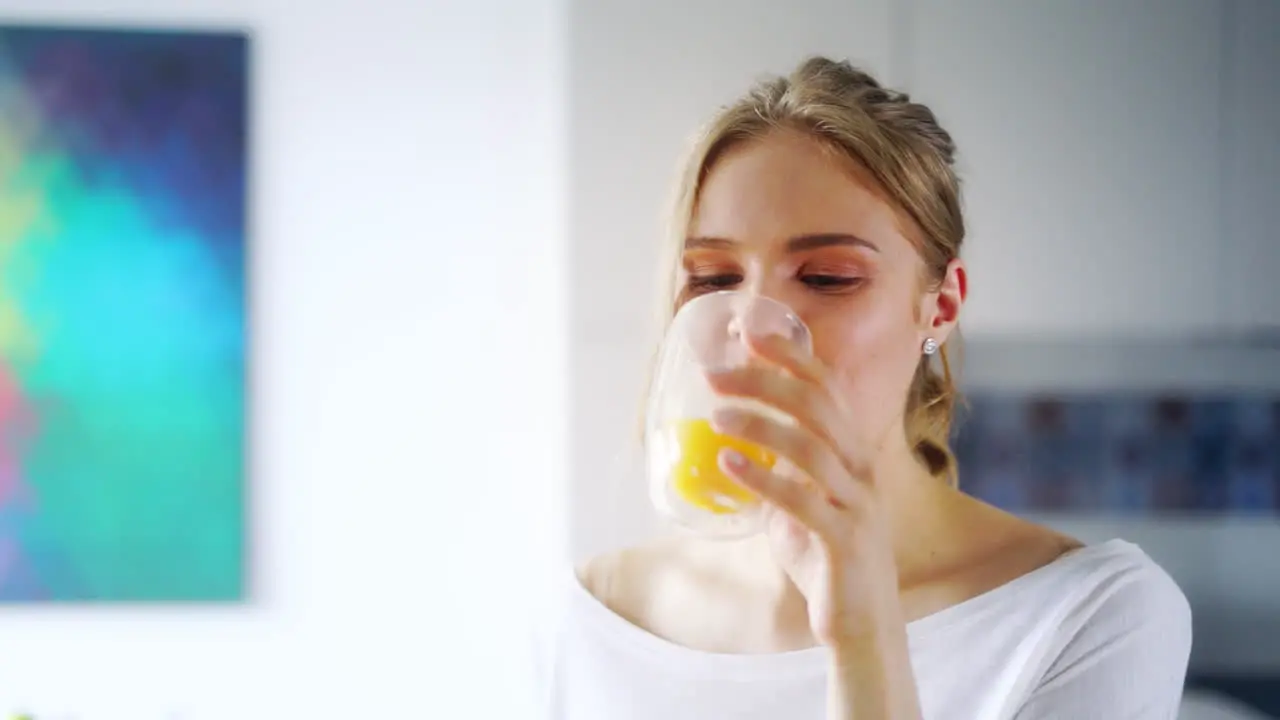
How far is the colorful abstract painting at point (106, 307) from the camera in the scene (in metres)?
1.87

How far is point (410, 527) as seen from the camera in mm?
1982

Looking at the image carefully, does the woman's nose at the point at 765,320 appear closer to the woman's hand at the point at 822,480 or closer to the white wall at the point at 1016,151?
the woman's hand at the point at 822,480

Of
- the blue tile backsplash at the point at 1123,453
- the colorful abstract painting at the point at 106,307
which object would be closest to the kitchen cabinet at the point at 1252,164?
the blue tile backsplash at the point at 1123,453

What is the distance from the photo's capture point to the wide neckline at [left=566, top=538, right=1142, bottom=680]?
2.79ft

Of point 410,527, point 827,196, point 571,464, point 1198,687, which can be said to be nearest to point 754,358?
point 827,196

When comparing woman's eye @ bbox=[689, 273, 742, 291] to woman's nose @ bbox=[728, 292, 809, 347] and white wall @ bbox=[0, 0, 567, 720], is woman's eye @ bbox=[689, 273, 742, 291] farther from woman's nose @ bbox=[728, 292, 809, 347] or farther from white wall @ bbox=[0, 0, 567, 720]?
white wall @ bbox=[0, 0, 567, 720]

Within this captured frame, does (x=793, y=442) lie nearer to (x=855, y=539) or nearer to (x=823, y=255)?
(x=855, y=539)

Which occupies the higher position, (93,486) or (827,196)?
(827,196)

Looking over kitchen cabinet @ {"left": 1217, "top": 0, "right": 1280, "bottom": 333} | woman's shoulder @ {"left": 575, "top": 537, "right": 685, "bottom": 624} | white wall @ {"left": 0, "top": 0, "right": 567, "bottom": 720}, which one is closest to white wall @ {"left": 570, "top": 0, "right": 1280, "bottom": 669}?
kitchen cabinet @ {"left": 1217, "top": 0, "right": 1280, "bottom": 333}

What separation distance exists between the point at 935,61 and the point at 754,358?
120 cm

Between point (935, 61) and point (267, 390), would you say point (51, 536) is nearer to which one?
point (267, 390)

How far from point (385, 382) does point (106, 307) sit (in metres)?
0.55

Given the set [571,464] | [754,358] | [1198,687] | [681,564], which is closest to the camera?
[754,358]

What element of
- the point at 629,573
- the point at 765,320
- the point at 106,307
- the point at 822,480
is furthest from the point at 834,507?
the point at 106,307
